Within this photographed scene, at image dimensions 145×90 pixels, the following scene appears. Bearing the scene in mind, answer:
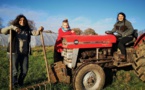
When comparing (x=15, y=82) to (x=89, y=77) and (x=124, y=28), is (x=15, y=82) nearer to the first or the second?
(x=89, y=77)

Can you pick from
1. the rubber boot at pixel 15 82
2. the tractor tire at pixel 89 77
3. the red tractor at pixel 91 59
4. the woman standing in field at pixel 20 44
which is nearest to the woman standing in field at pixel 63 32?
the red tractor at pixel 91 59

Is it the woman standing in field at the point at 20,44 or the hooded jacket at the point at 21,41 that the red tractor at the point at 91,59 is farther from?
the hooded jacket at the point at 21,41

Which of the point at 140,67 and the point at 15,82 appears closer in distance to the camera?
the point at 15,82

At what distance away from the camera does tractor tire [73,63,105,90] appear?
507cm

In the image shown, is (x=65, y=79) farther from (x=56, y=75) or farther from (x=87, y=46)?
(x=87, y=46)

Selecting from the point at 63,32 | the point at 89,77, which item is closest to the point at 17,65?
the point at 63,32

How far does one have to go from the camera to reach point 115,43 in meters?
6.10

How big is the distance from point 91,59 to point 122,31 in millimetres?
1478

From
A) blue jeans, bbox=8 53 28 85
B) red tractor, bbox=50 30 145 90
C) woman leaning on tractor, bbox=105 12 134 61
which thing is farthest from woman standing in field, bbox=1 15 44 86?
woman leaning on tractor, bbox=105 12 134 61

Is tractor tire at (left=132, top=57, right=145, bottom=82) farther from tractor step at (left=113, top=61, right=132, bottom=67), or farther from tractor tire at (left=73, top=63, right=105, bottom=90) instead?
tractor tire at (left=73, top=63, right=105, bottom=90)

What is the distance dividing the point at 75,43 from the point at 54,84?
1457mm

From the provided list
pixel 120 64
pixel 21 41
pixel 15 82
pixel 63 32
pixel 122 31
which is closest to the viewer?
pixel 21 41

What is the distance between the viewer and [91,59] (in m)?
5.64

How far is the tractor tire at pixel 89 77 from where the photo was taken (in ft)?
16.6
